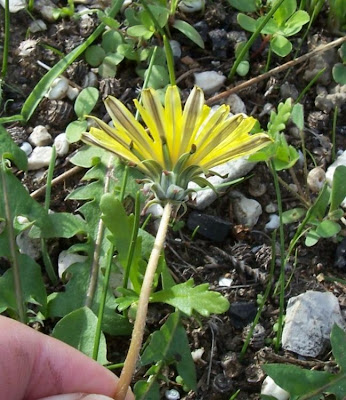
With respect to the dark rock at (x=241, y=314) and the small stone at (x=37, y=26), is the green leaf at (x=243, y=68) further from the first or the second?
the dark rock at (x=241, y=314)

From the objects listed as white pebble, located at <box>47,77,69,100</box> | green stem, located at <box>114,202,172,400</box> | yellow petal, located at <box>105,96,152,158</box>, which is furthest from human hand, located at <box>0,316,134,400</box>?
white pebble, located at <box>47,77,69,100</box>

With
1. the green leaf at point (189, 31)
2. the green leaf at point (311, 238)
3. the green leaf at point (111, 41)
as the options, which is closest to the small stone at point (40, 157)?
the green leaf at point (111, 41)

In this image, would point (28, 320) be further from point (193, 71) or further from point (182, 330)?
point (193, 71)

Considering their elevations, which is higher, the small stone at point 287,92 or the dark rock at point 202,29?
the dark rock at point 202,29

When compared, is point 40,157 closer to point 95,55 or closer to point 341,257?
point 95,55

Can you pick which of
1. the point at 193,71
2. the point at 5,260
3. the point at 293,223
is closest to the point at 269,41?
the point at 193,71

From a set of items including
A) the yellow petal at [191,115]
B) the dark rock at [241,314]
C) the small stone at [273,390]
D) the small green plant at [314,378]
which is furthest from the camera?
the dark rock at [241,314]
